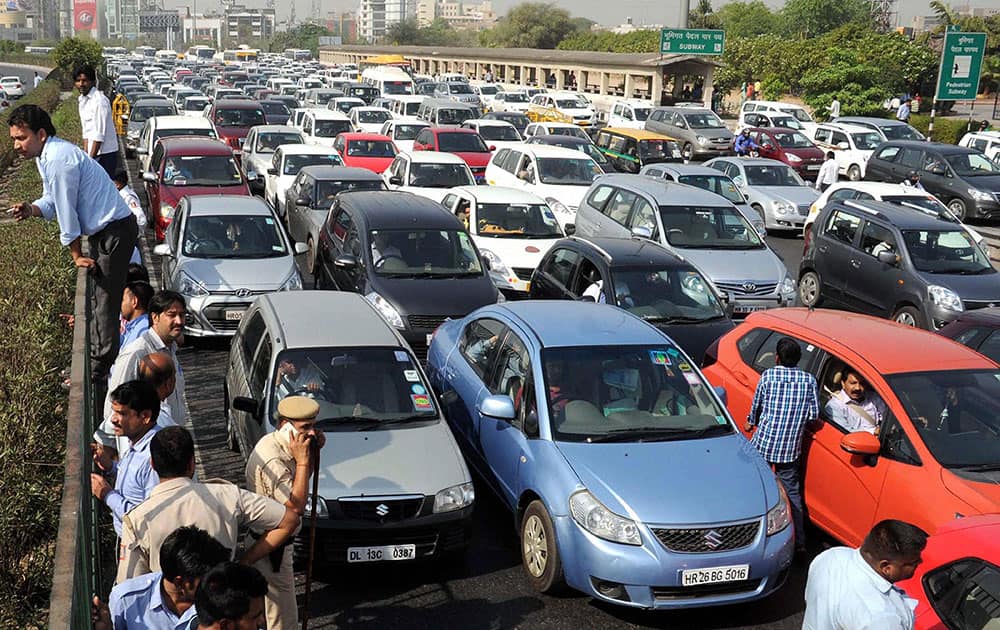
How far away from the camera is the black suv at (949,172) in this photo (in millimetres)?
23172

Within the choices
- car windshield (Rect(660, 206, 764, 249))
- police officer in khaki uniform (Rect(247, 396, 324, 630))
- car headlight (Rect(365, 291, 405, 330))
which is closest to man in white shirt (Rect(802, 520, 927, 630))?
police officer in khaki uniform (Rect(247, 396, 324, 630))

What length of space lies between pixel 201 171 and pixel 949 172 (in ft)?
55.9

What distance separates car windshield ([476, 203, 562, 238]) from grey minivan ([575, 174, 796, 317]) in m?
0.99

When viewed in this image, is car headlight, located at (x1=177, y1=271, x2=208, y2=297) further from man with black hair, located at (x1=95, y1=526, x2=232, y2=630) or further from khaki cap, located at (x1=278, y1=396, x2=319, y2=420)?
man with black hair, located at (x1=95, y1=526, x2=232, y2=630)

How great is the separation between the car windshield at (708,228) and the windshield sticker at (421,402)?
7.89 m

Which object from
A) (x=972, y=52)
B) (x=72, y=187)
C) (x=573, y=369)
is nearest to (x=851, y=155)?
(x=972, y=52)

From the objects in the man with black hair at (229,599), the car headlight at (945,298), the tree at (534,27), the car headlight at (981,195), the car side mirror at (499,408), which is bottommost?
the car headlight at (945,298)

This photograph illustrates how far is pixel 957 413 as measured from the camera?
731 centimetres

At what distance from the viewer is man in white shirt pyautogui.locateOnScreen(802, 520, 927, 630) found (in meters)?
4.67

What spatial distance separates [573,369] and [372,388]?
154 cm

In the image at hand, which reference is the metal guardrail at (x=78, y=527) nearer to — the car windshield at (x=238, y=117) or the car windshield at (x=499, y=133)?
the car windshield at (x=238, y=117)

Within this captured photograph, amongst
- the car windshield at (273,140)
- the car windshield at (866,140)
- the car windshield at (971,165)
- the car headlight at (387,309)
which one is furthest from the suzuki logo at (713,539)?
the car windshield at (866,140)

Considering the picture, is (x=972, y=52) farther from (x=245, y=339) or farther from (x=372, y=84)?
(x=245, y=339)

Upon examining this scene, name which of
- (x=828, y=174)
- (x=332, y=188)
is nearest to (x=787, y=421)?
(x=332, y=188)
